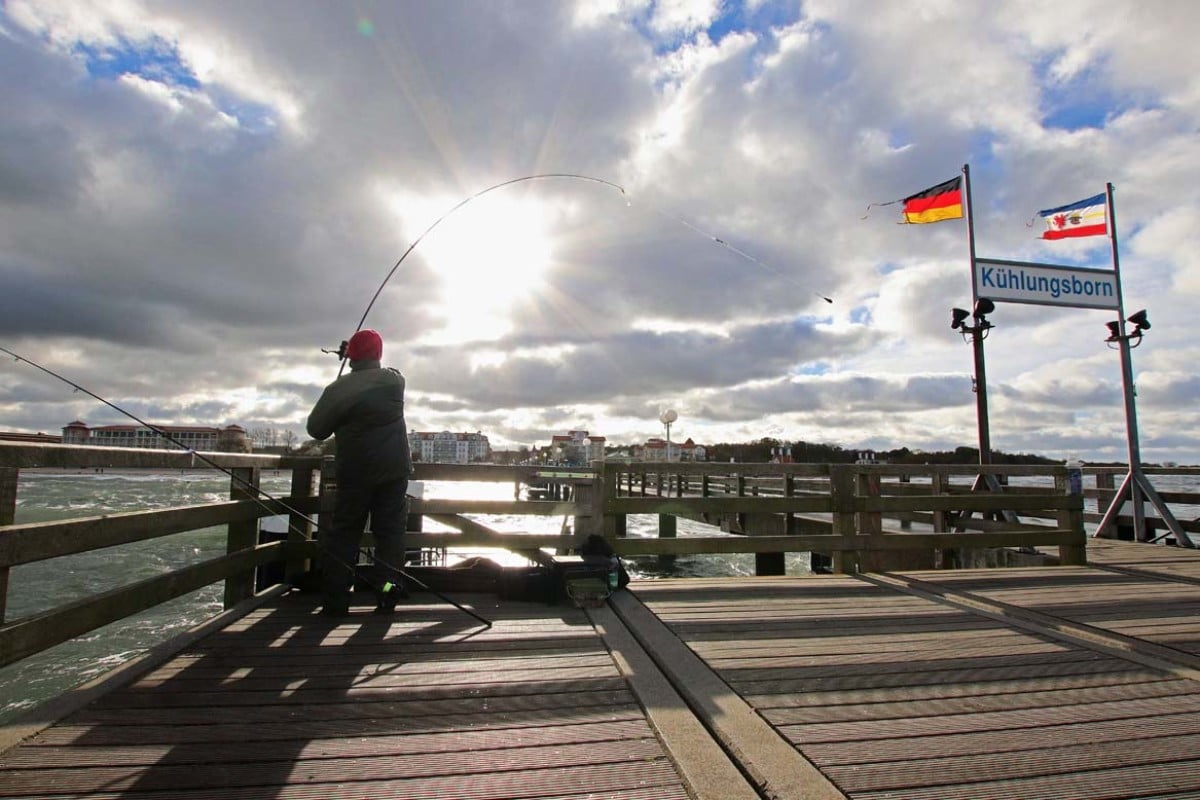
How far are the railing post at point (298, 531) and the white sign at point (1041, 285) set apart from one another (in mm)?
7716

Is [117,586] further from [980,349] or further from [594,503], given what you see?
[980,349]

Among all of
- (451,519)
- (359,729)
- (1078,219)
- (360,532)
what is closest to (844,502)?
(451,519)

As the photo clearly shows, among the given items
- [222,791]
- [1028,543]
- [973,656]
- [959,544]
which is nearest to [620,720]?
[222,791]

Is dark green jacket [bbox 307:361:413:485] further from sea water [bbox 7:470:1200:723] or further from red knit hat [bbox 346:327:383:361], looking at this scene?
sea water [bbox 7:470:1200:723]

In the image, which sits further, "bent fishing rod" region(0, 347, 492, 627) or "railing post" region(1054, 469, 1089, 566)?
"railing post" region(1054, 469, 1089, 566)

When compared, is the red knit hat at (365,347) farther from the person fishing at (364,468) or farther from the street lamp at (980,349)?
the street lamp at (980,349)

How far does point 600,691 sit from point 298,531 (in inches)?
117

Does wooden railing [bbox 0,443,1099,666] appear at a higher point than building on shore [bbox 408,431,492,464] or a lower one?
lower

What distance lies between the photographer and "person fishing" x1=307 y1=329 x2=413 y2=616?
364 cm

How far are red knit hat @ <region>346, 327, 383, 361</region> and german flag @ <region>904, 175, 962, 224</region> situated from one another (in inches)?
338

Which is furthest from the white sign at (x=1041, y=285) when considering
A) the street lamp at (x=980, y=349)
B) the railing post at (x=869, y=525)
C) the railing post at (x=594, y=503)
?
the railing post at (x=594, y=503)

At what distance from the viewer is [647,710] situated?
228cm

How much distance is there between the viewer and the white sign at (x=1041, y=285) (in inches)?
310

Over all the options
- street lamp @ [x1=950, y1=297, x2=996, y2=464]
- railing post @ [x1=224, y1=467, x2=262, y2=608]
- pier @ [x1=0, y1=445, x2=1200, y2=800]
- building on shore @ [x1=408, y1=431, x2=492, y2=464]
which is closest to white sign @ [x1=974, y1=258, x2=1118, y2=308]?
street lamp @ [x1=950, y1=297, x2=996, y2=464]
